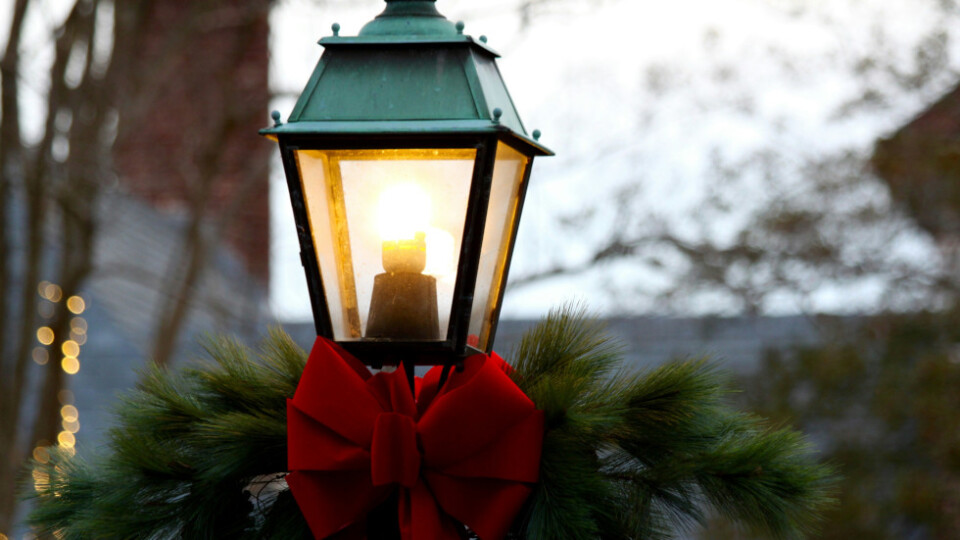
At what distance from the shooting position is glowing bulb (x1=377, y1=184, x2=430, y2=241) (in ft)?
6.70

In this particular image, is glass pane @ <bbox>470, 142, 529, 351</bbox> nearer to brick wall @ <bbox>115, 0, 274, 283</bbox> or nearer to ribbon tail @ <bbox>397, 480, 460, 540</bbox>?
ribbon tail @ <bbox>397, 480, 460, 540</bbox>

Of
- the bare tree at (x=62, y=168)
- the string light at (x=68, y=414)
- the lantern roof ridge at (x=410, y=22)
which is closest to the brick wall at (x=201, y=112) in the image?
the bare tree at (x=62, y=168)

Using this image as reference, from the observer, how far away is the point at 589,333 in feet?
7.10

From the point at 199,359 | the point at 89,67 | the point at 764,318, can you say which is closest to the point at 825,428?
the point at 764,318

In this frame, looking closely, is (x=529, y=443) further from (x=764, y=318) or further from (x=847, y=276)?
(x=764, y=318)

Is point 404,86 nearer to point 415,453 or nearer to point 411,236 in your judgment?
point 411,236

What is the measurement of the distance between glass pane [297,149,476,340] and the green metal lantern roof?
0.07 m

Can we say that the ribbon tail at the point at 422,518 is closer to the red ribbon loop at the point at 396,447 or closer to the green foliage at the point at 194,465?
the red ribbon loop at the point at 396,447

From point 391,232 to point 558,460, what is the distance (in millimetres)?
504

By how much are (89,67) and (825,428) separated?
6.33 meters

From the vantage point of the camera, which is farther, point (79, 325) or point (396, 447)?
point (79, 325)

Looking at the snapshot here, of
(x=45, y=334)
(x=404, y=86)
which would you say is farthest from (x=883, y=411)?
(x=404, y=86)

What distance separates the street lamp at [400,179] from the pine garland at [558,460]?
20 cm

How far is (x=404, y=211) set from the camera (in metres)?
2.05
